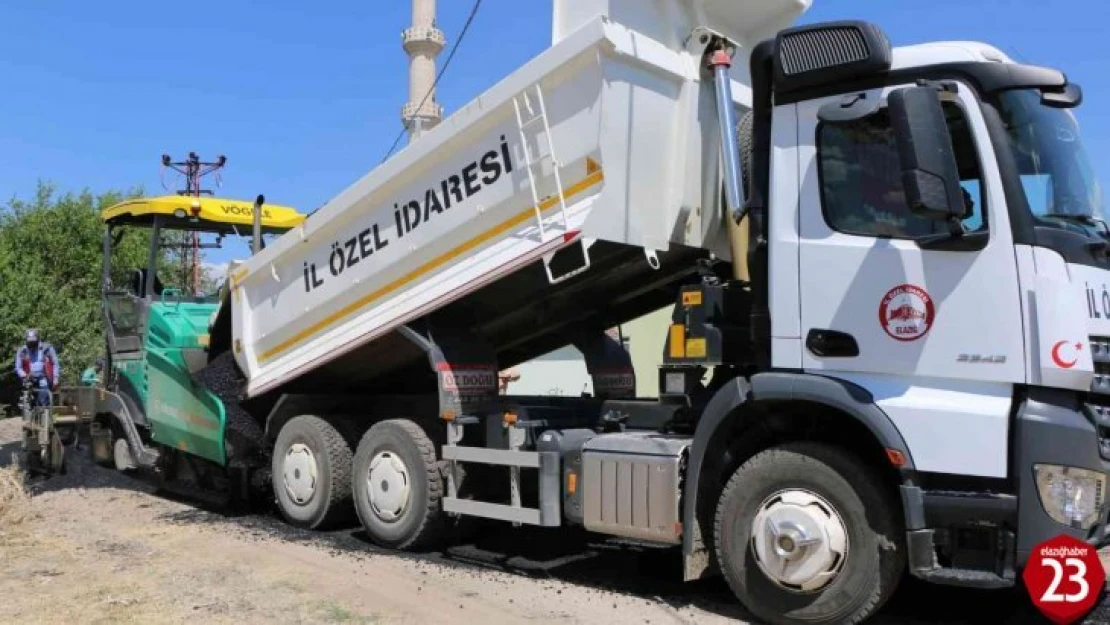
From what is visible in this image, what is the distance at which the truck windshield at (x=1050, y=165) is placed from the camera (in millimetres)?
4361

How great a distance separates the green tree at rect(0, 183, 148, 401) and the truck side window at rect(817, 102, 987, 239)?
64.1 feet

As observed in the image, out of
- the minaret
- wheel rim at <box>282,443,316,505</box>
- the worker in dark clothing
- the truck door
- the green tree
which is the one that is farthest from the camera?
the minaret

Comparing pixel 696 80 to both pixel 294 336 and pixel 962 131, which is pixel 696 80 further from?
pixel 294 336

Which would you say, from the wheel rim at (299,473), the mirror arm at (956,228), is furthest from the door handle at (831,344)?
the wheel rim at (299,473)

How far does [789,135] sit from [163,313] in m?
6.25

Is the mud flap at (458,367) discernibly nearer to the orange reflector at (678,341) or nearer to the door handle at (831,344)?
the orange reflector at (678,341)

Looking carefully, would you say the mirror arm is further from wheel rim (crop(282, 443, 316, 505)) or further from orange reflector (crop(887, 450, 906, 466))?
wheel rim (crop(282, 443, 316, 505))

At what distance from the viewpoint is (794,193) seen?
489 centimetres

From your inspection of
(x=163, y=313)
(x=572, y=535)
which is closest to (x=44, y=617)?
(x=572, y=535)

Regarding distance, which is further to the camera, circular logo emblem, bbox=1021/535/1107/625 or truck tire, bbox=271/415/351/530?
truck tire, bbox=271/415/351/530

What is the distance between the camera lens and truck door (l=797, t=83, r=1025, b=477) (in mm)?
4227

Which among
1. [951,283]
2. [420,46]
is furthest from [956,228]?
[420,46]

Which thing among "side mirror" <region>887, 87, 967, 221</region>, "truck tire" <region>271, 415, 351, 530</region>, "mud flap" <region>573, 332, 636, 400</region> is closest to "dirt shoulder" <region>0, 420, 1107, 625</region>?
"truck tire" <region>271, 415, 351, 530</region>

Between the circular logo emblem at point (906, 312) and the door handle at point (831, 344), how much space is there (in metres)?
0.18
